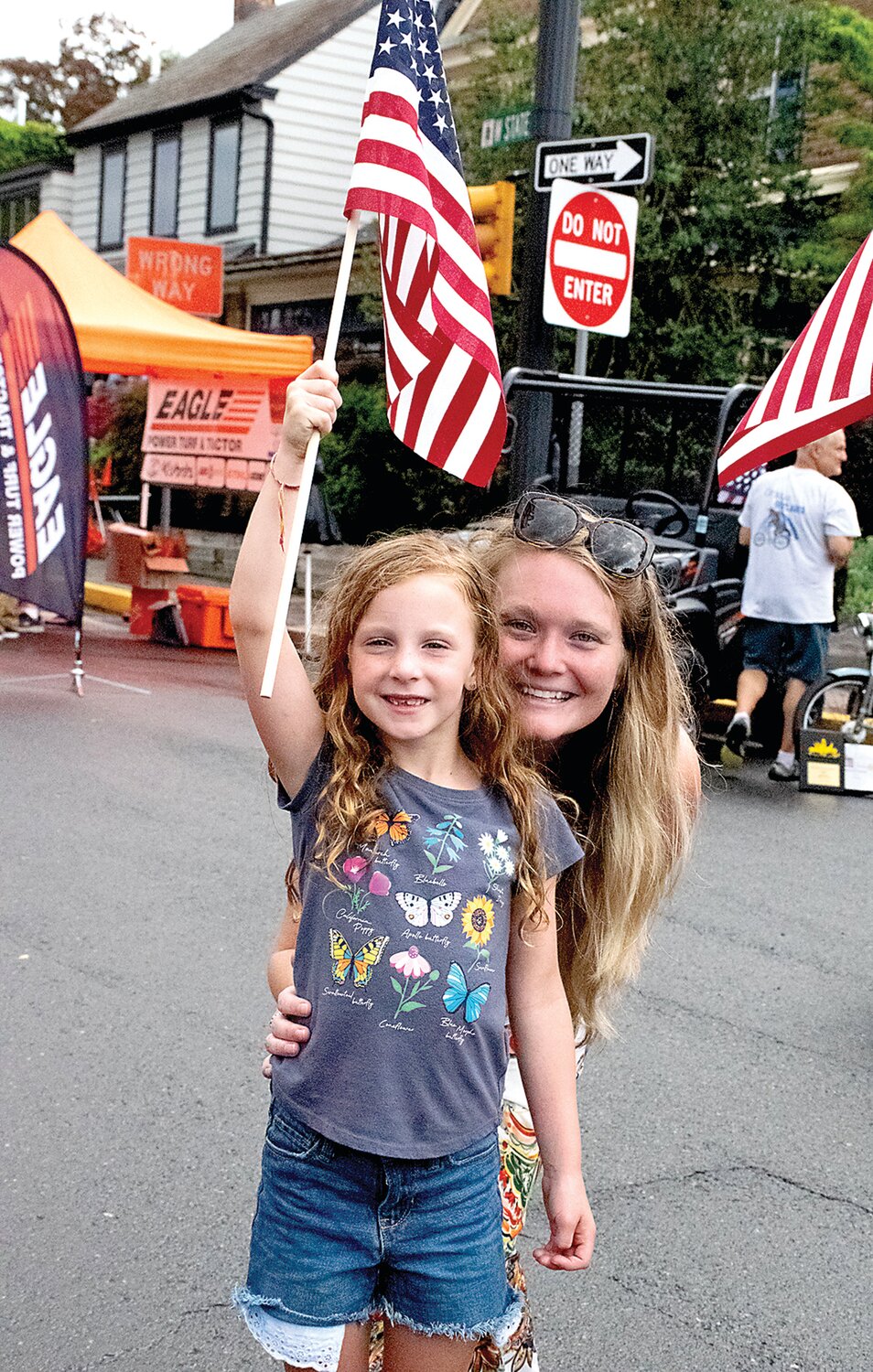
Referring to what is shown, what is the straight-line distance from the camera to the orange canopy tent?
1276cm

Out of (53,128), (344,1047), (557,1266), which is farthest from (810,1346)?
(53,128)

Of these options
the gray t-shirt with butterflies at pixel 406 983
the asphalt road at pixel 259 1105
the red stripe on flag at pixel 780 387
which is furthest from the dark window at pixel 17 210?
the gray t-shirt with butterflies at pixel 406 983

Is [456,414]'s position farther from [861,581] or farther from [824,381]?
[861,581]

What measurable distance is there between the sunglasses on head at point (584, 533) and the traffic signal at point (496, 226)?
7432 millimetres

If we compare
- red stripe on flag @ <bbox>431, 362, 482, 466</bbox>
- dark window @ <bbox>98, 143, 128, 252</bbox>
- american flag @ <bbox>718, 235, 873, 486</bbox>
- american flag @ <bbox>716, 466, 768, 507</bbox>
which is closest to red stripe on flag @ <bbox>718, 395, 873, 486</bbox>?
american flag @ <bbox>718, 235, 873, 486</bbox>

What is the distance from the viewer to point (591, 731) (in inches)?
92.2

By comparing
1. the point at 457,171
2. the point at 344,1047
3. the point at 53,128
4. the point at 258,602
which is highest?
the point at 53,128

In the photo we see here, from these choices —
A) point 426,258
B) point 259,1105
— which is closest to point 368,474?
point 259,1105

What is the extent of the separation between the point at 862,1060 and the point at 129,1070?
216 centimetres

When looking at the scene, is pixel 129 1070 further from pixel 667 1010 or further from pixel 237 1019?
pixel 667 1010

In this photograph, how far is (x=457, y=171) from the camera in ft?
8.60

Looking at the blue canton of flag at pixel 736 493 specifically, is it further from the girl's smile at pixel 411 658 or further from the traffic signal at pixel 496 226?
the girl's smile at pixel 411 658

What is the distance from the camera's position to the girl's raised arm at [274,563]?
6.09 feet

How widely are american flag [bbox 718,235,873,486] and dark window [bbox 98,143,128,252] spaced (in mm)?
26266
